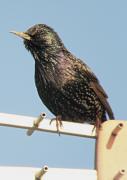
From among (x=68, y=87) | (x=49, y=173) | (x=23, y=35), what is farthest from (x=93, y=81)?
(x=49, y=173)

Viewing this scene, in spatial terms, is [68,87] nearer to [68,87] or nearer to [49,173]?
Result: [68,87]

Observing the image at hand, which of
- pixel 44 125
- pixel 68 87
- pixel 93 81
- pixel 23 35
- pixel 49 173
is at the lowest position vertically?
pixel 49 173

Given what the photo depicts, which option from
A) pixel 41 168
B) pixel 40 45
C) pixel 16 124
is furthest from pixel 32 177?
pixel 40 45

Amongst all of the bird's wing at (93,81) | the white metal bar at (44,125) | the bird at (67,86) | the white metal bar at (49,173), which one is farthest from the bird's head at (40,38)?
the white metal bar at (49,173)

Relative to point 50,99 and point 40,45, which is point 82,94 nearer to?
point 50,99

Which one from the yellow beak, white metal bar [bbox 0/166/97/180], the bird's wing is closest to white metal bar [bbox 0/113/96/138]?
white metal bar [bbox 0/166/97/180]

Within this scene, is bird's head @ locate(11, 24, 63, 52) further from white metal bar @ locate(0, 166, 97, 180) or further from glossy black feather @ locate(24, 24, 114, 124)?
white metal bar @ locate(0, 166, 97, 180)

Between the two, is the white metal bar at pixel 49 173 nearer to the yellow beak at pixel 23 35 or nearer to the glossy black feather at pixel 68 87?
the glossy black feather at pixel 68 87
